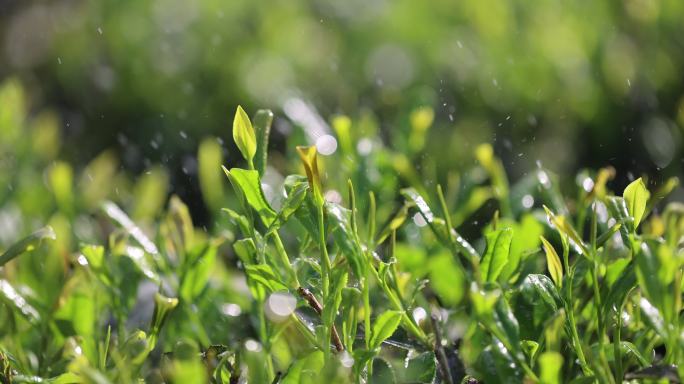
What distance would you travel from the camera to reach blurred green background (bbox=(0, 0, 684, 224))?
2531 millimetres

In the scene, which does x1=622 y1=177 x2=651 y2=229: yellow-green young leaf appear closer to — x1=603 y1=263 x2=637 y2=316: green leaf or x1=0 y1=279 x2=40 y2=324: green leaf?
x1=603 y1=263 x2=637 y2=316: green leaf

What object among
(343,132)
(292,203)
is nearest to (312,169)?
(292,203)

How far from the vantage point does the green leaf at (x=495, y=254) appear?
3.28 ft

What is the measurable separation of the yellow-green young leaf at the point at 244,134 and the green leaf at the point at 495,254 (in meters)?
0.26

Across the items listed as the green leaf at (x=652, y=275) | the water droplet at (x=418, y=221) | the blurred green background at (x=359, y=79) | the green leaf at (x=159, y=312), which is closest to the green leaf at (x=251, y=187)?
the green leaf at (x=159, y=312)

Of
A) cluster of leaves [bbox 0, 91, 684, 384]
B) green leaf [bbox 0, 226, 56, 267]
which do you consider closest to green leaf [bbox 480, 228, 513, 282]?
cluster of leaves [bbox 0, 91, 684, 384]

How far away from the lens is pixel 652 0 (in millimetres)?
2717

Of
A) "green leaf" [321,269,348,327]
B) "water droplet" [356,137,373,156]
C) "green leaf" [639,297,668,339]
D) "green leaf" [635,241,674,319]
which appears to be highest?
"green leaf" [635,241,674,319]

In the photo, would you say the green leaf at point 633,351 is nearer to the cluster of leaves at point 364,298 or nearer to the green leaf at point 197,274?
the cluster of leaves at point 364,298

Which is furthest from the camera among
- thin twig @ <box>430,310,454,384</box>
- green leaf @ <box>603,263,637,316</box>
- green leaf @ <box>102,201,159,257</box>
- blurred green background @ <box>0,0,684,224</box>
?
blurred green background @ <box>0,0,684,224</box>

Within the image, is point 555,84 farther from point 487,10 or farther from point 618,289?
point 618,289

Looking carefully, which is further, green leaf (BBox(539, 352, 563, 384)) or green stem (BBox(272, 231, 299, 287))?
green stem (BBox(272, 231, 299, 287))

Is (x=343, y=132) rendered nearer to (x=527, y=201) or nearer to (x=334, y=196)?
(x=334, y=196)

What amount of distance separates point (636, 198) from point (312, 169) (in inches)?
12.4
